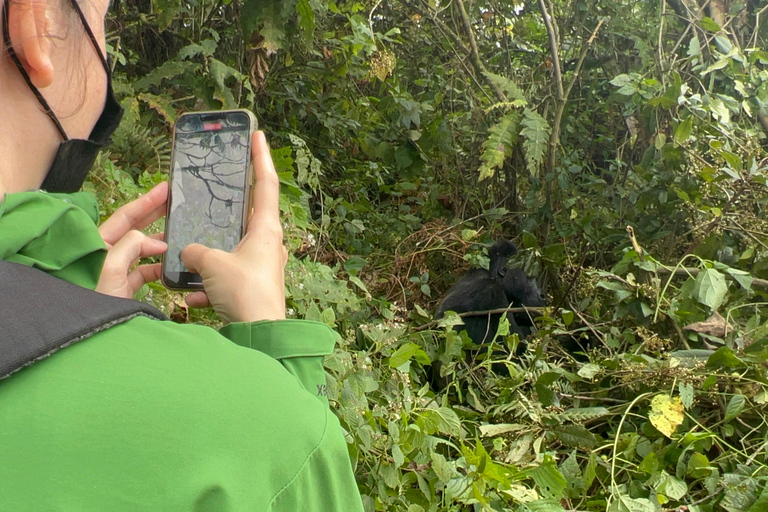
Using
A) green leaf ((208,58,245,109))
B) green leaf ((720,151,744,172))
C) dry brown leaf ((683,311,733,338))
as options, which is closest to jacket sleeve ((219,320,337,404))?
dry brown leaf ((683,311,733,338))

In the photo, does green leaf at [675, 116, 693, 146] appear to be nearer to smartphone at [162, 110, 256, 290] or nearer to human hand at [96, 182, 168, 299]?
smartphone at [162, 110, 256, 290]

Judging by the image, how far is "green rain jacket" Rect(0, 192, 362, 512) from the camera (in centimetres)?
38

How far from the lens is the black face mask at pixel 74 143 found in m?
0.63

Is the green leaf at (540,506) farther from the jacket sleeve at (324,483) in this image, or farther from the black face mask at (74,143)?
the black face mask at (74,143)

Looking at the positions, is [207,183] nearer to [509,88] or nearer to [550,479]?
[550,479]

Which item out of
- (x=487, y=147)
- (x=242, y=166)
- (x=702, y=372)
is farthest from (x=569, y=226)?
(x=242, y=166)

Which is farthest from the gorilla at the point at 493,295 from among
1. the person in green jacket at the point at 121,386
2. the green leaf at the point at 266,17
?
the person in green jacket at the point at 121,386

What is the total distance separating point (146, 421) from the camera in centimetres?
41

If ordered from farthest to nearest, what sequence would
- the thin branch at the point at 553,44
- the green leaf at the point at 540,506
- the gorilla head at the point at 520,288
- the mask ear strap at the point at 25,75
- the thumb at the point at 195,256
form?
the gorilla head at the point at 520,288, the thin branch at the point at 553,44, the green leaf at the point at 540,506, the thumb at the point at 195,256, the mask ear strap at the point at 25,75

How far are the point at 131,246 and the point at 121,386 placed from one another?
0.57m

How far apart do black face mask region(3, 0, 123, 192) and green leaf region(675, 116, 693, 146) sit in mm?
1862

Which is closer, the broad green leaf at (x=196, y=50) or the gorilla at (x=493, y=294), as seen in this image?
the broad green leaf at (x=196, y=50)

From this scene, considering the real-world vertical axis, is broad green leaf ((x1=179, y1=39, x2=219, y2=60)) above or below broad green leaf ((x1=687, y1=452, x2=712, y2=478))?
above

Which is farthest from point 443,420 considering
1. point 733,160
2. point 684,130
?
point 684,130
